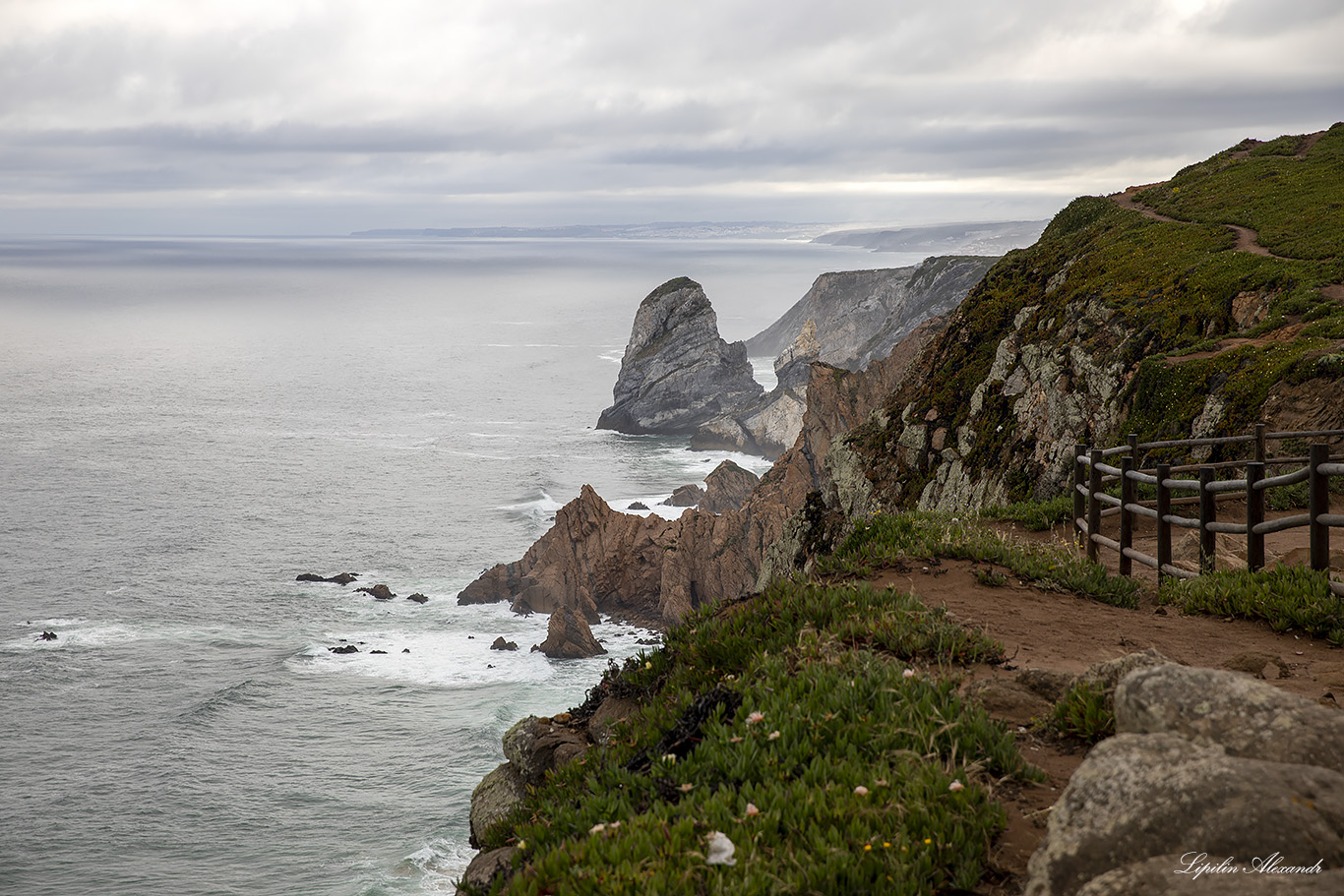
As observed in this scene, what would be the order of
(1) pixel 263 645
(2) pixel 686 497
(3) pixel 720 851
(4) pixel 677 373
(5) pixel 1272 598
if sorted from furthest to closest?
(4) pixel 677 373
(2) pixel 686 497
(1) pixel 263 645
(5) pixel 1272 598
(3) pixel 720 851

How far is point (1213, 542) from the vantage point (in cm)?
1171

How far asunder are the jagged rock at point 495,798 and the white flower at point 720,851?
3.65 metres

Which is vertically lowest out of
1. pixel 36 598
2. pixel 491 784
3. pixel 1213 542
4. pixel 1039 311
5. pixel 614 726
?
pixel 36 598

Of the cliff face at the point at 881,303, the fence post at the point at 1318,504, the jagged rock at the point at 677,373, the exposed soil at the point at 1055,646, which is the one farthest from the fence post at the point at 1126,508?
the cliff face at the point at 881,303

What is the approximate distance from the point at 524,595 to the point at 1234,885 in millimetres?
62837

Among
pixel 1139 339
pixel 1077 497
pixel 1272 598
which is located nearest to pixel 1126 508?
pixel 1077 497

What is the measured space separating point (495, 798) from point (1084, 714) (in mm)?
5541

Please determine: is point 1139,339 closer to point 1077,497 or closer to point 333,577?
point 1077,497

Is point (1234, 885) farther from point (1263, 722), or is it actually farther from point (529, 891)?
point (529, 891)

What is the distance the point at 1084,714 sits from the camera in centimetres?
661

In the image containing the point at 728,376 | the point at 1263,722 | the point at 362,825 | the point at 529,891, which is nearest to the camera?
the point at 1263,722

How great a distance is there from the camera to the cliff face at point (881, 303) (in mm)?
156000

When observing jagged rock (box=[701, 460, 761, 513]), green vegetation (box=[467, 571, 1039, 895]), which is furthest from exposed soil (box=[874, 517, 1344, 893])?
jagged rock (box=[701, 460, 761, 513])

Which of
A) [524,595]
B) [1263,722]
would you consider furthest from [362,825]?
[1263,722]
